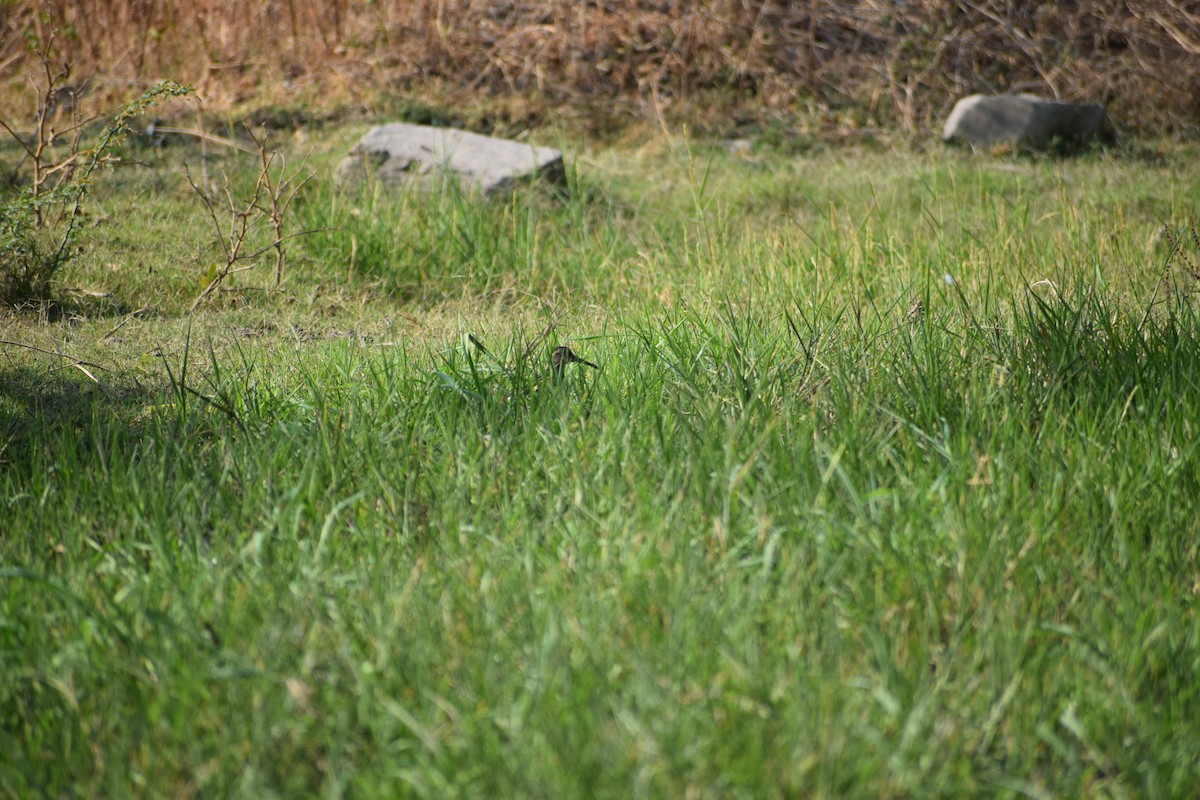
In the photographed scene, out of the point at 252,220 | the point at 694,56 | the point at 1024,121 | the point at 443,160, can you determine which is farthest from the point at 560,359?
A: the point at 694,56

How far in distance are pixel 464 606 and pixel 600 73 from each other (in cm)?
769

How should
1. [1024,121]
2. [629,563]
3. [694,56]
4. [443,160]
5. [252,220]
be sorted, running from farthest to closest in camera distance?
[694,56] < [1024,121] < [443,160] < [252,220] < [629,563]

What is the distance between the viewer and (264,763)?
148cm

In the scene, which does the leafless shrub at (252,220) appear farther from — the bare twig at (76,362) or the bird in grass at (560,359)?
the bird in grass at (560,359)

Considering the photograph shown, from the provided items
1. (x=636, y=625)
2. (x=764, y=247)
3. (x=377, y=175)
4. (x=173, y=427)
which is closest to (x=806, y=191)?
(x=764, y=247)

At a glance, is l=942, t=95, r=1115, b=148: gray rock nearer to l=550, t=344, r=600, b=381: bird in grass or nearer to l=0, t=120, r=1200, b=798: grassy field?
l=0, t=120, r=1200, b=798: grassy field

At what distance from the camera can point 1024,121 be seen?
25.0 ft

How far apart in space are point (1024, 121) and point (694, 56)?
274cm

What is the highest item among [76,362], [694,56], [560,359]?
[694,56]

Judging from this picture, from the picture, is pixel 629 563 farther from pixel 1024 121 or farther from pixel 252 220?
pixel 1024 121

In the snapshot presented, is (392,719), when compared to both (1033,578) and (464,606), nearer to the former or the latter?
(464,606)

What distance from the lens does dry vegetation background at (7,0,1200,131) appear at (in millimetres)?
8578

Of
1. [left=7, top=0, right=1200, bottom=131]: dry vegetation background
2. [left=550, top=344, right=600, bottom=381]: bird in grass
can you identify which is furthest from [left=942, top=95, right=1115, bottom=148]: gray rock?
[left=550, top=344, right=600, bottom=381]: bird in grass

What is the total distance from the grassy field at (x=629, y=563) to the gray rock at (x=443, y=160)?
2.35m
